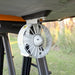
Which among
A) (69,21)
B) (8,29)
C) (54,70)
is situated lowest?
(54,70)

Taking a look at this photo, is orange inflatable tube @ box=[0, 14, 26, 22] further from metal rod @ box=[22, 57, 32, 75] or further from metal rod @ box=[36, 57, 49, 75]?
metal rod @ box=[22, 57, 32, 75]

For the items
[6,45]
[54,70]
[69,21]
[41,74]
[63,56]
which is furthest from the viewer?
[69,21]

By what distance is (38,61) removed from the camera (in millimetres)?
1485

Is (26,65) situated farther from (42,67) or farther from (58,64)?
(58,64)

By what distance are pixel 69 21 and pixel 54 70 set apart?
2.32m

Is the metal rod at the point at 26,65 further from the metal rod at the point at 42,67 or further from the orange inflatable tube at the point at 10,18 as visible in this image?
the orange inflatable tube at the point at 10,18

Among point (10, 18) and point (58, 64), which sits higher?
point (10, 18)

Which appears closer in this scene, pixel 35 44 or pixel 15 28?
pixel 35 44

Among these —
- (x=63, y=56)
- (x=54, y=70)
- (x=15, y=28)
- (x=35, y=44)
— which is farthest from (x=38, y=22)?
(x=63, y=56)

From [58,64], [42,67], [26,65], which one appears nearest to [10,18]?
[42,67]

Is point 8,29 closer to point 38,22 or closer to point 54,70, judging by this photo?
point 38,22

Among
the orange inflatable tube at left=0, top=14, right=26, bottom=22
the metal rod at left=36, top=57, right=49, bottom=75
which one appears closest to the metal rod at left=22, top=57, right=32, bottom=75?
the metal rod at left=36, top=57, right=49, bottom=75

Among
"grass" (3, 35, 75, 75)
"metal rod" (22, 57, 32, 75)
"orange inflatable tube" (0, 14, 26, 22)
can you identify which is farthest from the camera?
"grass" (3, 35, 75, 75)

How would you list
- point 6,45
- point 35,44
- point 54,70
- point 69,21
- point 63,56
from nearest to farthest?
point 35,44 → point 6,45 → point 54,70 → point 63,56 → point 69,21
